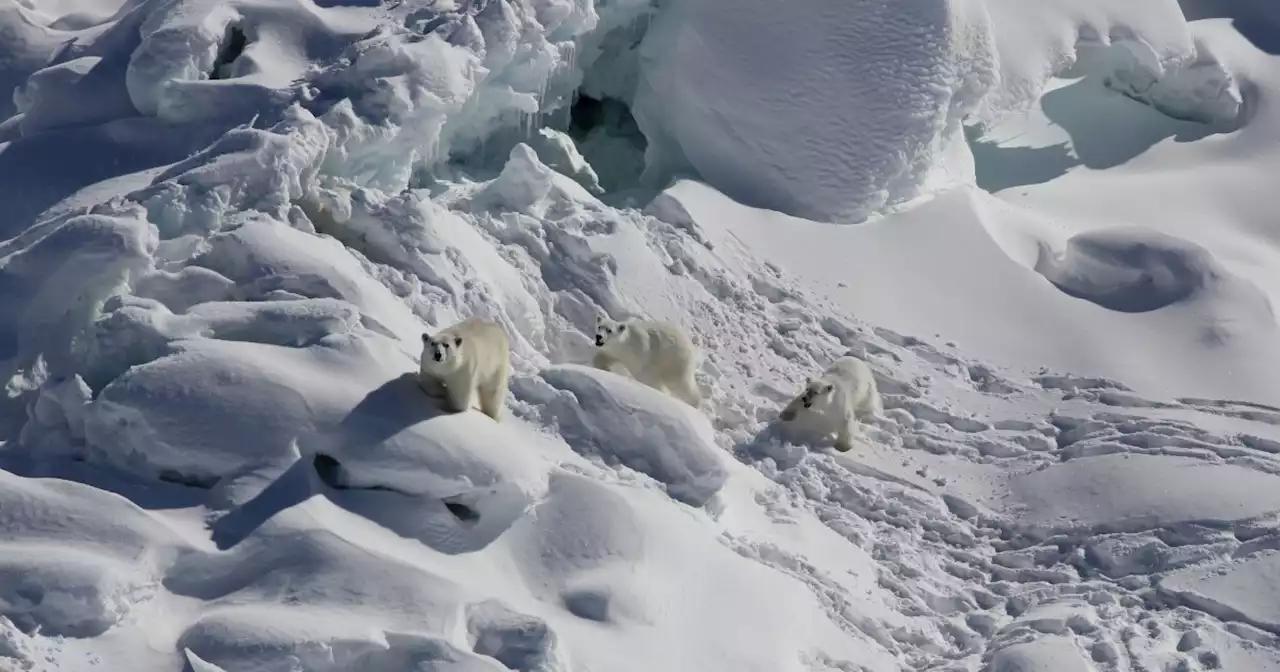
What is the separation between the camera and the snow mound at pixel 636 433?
6.77m

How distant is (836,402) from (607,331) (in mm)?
1261

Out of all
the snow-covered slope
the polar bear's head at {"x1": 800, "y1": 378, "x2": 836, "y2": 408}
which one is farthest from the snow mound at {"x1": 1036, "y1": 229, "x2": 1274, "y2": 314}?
the polar bear's head at {"x1": 800, "y1": 378, "x2": 836, "y2": 408}

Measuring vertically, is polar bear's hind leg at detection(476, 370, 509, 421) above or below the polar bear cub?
below

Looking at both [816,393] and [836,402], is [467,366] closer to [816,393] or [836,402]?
[816,393]

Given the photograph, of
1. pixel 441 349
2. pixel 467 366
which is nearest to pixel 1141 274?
pixel 467 366

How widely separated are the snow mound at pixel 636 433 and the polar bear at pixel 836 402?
2.64 feet

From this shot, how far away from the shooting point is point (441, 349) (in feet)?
19.3

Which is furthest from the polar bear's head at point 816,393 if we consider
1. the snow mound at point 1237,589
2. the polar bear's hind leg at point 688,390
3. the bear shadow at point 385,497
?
the bear shadow at point 385,497

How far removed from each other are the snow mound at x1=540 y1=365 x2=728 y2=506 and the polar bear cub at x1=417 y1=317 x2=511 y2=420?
435mm

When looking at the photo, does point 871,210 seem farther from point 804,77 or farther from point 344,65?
point 344,65

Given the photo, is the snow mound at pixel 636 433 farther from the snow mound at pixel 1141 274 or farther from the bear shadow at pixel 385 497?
the snow mound at pixel 1141 274

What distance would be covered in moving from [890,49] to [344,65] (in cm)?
347

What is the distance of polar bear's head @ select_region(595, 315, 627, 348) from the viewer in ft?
23.4

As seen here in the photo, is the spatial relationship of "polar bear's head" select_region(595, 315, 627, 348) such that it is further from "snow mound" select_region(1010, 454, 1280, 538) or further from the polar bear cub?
"snow mound" select_region(1010, 454, 1280, 538)
